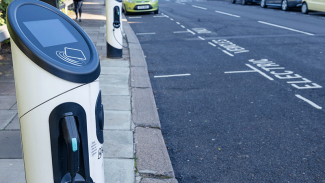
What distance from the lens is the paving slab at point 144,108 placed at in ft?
14.2

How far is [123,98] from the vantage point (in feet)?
17.1

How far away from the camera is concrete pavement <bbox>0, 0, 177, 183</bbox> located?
3119 mm

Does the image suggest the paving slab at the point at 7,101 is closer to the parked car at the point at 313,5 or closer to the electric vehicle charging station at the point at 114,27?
the electric vehicle charging station at the point at 114,27

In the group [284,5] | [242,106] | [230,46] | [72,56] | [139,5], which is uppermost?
[72,56]

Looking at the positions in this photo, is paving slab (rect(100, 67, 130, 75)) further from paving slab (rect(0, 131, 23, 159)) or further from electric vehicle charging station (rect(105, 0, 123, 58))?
paving slab (rect(0, 131, 23, 159))

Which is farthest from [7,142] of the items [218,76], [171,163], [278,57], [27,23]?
[278,57]

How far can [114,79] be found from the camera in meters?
6.20

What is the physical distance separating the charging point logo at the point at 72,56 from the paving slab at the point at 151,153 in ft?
5.75

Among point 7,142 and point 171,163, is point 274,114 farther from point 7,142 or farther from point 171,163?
point 7,142

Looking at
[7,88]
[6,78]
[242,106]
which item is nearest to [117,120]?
[242,106]

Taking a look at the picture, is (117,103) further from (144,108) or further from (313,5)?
(313,5)

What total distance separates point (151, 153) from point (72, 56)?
6.84 feet

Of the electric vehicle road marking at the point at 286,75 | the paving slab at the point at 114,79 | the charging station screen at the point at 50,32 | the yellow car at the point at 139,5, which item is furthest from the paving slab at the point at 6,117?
the yellow car at the point at 139,5

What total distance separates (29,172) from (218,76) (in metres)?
5.33
